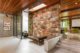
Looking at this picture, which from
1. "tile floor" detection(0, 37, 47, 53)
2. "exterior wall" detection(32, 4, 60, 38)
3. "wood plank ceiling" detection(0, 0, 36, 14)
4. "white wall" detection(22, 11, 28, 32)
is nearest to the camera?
"tile floor" detection(0, 37, 47, 53)

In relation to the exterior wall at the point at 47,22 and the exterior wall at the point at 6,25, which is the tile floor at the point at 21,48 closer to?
the exterior wall at the point at 47,22

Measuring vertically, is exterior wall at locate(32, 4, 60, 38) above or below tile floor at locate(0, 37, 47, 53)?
above

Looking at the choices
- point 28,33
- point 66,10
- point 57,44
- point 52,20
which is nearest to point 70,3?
point 66,10

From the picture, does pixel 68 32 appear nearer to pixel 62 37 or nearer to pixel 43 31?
pixel 62 37

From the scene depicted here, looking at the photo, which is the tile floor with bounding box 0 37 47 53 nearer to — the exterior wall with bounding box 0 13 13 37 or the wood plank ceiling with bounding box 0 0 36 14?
the wood plank ceiling with bounding box 0 0 36 14

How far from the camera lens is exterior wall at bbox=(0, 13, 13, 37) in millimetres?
12430

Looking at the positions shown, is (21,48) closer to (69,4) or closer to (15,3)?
(15,3)

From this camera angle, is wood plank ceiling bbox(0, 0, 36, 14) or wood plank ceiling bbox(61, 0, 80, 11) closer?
wood plank ceiling bbox(0, 0, 36, 14)

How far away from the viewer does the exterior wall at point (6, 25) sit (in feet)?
40.8

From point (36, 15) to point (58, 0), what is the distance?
13.2 ft

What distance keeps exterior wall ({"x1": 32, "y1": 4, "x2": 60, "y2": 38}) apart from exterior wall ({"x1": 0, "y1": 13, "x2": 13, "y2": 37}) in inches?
148

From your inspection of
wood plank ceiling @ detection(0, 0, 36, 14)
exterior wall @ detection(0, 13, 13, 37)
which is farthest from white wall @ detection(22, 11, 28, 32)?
wood plank ceiling @ detection(0, 0, 36, 14)

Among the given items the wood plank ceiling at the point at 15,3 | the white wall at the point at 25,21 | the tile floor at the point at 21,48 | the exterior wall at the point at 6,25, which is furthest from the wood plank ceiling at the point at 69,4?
the exterior wall at the point at 6,25

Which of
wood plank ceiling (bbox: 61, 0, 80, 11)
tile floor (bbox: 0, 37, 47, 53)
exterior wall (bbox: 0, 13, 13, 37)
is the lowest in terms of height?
tile floor (bbox: 0, 37, 47, 53)
